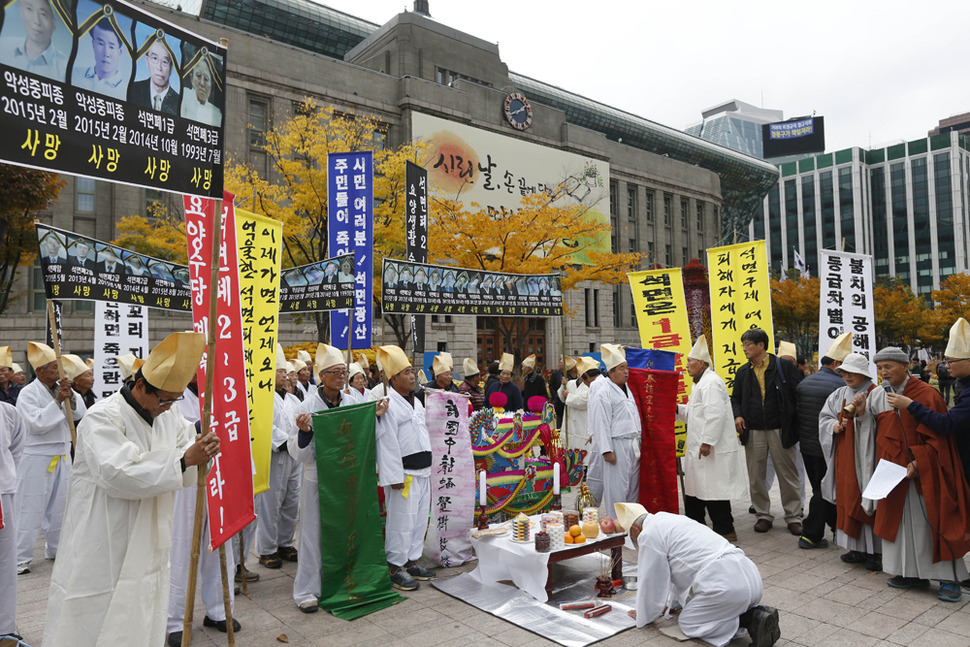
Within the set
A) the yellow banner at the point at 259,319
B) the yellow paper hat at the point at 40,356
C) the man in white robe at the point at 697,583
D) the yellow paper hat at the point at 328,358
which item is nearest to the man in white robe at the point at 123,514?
the yellow banner at the point at 259,319

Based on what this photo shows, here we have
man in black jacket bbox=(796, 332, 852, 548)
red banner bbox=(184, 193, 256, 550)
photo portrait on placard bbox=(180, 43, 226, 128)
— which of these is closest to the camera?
photo portrait on placard bbox=(180, 43, 226, 128)

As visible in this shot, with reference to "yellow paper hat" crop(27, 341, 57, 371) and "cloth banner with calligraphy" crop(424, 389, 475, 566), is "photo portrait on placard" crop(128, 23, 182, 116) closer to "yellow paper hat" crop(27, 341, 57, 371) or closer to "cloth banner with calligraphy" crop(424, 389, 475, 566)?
"cloth banner with calligraphy" crop(424, 389, 475, 566)

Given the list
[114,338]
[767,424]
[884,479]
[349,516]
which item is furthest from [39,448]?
[884,479]

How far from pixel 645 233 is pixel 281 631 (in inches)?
1519

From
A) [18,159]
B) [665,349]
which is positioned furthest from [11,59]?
[665,349]

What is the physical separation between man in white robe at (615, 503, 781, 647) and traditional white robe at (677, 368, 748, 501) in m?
2.46

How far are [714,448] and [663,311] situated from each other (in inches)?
132

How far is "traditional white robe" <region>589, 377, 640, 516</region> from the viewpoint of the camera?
7.25m

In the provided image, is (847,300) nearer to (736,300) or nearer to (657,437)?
(736,300)

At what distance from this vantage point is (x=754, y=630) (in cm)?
439

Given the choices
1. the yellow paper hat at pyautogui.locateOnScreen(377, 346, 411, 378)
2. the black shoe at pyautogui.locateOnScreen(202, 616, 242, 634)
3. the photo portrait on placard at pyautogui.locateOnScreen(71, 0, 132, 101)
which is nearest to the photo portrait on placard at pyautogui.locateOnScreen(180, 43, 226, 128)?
the photo portrait on placard at pyautogui.locateOnScreen(71, 0, 132, 101)

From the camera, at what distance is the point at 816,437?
708 centimetres

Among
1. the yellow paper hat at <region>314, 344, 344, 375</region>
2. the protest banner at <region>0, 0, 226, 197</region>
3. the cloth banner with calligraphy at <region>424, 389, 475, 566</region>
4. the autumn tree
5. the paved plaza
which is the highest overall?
the autumn tree

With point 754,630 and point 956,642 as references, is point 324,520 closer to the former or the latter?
point 754,630
